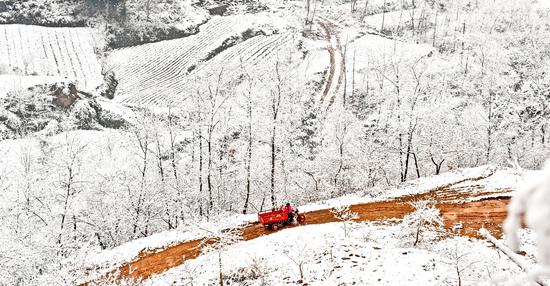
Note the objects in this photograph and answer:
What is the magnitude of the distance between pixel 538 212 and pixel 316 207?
31.9 meters

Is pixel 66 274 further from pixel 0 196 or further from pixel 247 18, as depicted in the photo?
pixel 247 18

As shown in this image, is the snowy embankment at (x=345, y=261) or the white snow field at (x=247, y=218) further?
the white snow field at (x=247, y=218)

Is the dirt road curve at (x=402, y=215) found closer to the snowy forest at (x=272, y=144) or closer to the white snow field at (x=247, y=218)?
the snowy forest at (x=272, y=144)

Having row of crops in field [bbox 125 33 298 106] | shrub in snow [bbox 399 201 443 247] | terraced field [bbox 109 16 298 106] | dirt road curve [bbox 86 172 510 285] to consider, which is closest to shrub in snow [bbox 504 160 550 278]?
shrub in snow [bbox 399 201 443 247]

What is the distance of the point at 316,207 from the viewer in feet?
108

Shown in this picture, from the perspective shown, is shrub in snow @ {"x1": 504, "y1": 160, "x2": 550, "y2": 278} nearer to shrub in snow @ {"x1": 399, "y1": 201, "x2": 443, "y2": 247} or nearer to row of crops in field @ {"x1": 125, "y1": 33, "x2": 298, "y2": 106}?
shrub in snow @ {"x1": 399, "y1": 201, "x2": 443, "y2": 247}

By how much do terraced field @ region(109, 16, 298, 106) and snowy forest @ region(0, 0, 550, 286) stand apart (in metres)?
0.51

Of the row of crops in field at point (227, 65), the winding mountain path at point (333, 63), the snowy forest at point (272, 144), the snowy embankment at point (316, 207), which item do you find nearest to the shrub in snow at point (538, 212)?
the snowy forest at point (272, 144)

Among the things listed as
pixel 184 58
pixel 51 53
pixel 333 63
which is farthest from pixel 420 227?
pixel 51 53

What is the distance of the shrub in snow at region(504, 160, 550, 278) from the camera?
1.38 m

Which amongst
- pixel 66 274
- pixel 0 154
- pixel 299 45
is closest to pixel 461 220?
pixel 66 274

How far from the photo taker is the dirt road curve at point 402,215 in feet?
76.1

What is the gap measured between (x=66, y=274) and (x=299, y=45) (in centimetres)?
7764

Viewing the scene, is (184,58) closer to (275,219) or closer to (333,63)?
(333,63)
